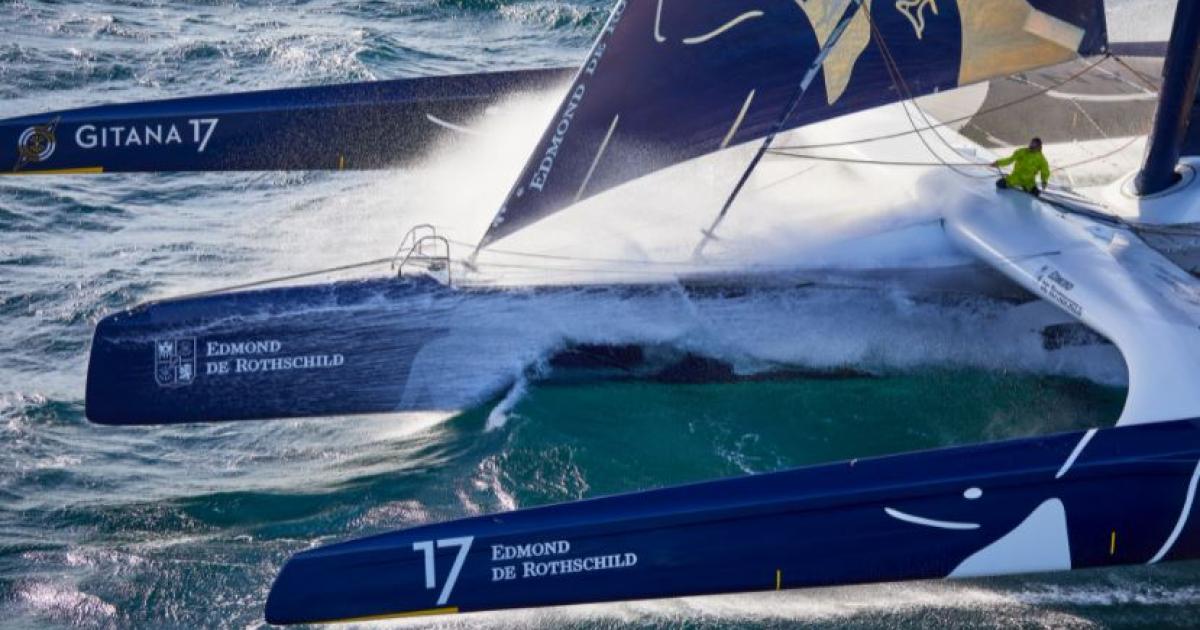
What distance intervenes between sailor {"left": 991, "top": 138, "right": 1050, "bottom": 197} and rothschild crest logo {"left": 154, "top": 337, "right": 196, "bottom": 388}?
4.06 meters

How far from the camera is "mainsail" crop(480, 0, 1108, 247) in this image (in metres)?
7.06

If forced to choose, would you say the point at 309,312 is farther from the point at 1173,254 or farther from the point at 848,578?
the point at 1173,254

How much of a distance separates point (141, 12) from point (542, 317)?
7474 millimetres

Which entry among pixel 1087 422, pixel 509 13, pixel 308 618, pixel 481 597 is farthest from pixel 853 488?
pixel 509 13

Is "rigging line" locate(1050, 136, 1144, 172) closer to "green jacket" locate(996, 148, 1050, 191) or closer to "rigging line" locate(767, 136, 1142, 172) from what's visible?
"rigging line" locate(767, 136, 1142, 172)

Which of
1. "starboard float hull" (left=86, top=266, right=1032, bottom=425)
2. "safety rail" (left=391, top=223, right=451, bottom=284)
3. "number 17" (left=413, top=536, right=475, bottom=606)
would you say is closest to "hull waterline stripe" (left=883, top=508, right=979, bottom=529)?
"number 17" (left=413, top=536, right=475, bottom=606)

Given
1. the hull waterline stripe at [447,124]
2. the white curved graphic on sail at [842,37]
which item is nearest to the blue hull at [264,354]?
the hull waterline stripe at [447,124]

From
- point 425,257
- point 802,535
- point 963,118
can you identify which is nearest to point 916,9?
point 963,118

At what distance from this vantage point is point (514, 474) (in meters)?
6.75

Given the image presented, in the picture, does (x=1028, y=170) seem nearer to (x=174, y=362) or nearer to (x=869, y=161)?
(x=869, y=161)

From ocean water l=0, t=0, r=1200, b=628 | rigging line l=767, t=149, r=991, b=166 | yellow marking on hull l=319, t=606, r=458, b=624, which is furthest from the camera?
rigging line l=767, t=149, r=991, b=166

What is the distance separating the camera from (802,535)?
5.25m

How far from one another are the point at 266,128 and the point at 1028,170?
4022 millimetres

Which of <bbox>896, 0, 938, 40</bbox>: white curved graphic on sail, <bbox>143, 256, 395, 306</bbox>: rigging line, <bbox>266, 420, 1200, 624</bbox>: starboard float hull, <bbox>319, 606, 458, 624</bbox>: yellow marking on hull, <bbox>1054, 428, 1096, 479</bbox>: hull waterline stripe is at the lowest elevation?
<bbox>319, 606, 458, 624</bbox>: yellow marking on hull
